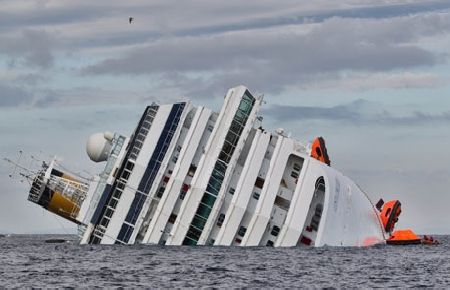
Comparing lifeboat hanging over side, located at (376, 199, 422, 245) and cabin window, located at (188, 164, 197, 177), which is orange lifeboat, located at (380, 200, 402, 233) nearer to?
lifeboat hanging over side, located at (376, 199, 422, 245)

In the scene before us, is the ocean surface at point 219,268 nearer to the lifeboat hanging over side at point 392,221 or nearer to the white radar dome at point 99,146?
the white radar dome at point 99,146

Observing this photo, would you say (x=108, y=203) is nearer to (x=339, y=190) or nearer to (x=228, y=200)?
(x=228, y=200)

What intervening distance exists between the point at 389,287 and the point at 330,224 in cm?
1754

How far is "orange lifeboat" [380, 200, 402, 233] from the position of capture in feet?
299

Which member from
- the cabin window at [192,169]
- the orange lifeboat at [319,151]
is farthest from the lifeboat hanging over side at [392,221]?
the cabin window at [192,169]

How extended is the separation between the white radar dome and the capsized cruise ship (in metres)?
5.50

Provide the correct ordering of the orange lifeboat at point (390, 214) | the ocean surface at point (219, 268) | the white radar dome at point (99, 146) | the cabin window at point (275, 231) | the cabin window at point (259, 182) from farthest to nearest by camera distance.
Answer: the orange lifeboat at point (390, 214), the white radar dome at point (99, 146), the cabin window at point (259, 182), the cabin window at point (275, 231), the ocean surface at point (219, 268)

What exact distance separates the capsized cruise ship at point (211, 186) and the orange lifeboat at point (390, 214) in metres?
23.1

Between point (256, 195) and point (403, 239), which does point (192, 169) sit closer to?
point (256, 195)

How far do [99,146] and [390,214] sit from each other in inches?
1126

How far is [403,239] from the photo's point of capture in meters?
92.4

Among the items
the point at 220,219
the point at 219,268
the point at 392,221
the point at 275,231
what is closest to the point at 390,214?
the point at 392,221

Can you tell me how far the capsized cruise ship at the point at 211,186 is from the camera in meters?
64.9

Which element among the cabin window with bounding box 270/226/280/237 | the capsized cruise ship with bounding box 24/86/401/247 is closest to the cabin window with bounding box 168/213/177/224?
the capsized cruise ship with bounding box 24/86/401/247
